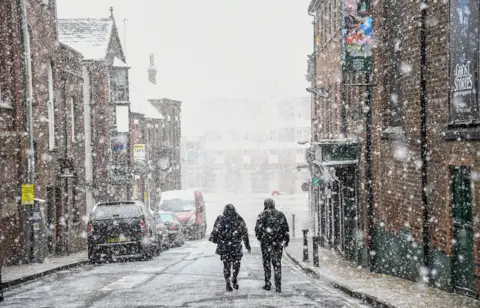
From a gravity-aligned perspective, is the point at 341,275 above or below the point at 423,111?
below

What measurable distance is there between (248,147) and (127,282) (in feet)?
241

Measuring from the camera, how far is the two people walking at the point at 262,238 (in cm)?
1462

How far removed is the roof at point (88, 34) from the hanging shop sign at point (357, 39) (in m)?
22.9

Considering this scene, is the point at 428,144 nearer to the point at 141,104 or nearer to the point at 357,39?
the point at 357,39

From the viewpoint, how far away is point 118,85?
4222 centimetres

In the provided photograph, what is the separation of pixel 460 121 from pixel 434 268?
3.16m

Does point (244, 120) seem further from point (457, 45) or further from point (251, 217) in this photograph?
point (457, 45)

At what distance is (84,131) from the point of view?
35.1 m

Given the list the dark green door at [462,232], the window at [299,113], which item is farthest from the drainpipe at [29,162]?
the window at [299,113]

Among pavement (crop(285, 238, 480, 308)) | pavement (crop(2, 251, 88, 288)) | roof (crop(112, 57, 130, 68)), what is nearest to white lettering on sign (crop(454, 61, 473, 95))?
pavement (crop(285, 238, 480, 308))

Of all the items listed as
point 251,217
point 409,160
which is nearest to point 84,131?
point 409,160

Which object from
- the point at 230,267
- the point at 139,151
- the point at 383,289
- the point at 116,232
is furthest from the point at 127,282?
the point at 139,151

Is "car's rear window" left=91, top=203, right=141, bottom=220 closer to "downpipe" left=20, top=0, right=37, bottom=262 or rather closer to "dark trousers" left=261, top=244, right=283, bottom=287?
"downpipe" left=20, top=0, right=37, bottom=262

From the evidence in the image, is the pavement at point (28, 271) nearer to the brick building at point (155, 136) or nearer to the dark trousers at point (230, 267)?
the dark trousers at point (230, 267)
